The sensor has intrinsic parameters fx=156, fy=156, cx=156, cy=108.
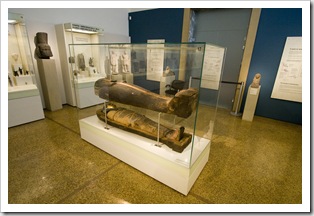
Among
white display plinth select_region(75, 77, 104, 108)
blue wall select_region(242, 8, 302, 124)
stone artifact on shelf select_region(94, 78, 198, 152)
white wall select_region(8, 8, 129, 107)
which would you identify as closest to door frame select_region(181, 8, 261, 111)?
blue wall select_region(242, 8, 302, 124)

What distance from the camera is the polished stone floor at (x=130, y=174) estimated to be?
5.19 feet

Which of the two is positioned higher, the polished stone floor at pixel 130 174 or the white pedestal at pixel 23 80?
the white pedestal at pixel 23 80

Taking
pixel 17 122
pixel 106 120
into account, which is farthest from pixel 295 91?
pixel 17 122

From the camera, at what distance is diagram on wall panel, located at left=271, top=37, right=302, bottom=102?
337 centimetres

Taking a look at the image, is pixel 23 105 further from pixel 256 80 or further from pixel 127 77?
pixel 256 80

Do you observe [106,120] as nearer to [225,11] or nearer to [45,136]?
[45,136]

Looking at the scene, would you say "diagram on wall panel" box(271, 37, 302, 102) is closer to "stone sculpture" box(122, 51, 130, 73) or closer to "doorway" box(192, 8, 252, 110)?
"doorway" box(192, 8, 252, 110)

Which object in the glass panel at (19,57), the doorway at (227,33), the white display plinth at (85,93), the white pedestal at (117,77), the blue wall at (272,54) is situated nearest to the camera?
the white pedestal at (117,77)

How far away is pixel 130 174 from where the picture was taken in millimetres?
1868

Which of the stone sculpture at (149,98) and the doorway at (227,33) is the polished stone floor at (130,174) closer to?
the stone sculpture at (149,98)

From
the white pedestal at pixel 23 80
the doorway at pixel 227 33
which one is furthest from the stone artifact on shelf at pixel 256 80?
the white pedestal at pixel 23 80

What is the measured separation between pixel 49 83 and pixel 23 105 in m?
0.81

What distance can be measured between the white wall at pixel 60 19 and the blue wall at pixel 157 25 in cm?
51

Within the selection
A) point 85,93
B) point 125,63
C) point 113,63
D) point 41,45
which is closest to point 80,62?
point 85,93
